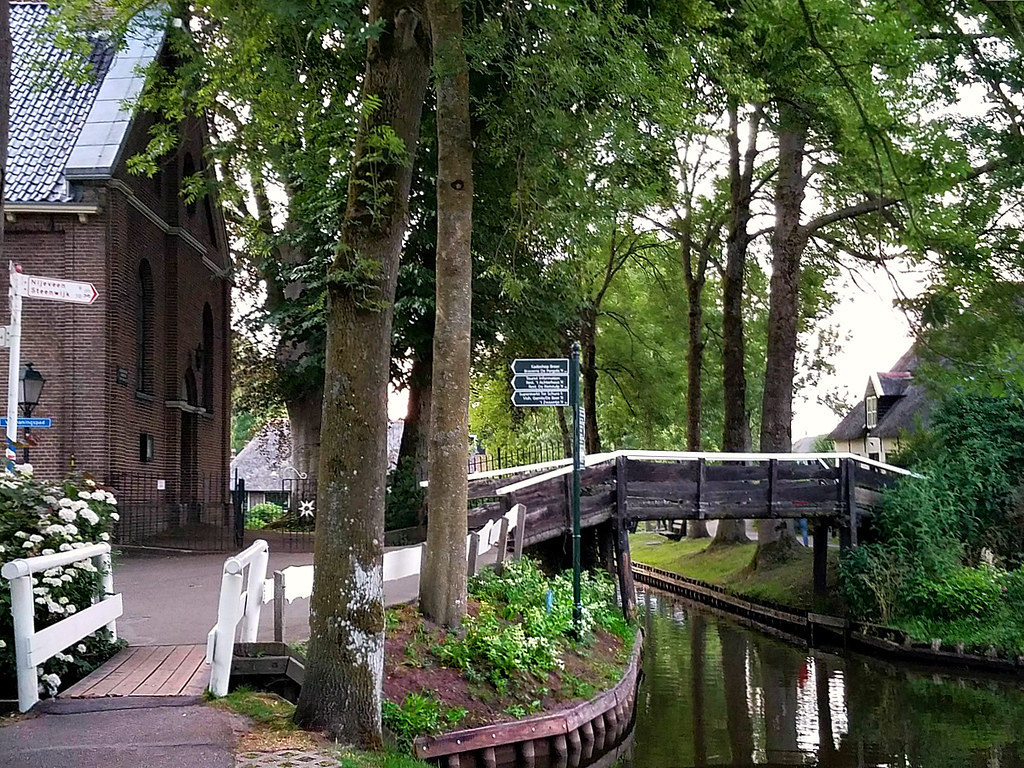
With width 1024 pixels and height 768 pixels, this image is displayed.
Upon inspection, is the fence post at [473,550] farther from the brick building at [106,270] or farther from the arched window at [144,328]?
the arched window at [144,328]

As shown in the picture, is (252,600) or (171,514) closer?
(252,600)

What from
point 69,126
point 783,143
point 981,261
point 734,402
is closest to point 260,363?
point 69,126

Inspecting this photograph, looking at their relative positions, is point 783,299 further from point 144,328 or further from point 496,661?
point 496,661

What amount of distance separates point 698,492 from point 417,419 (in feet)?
25.1

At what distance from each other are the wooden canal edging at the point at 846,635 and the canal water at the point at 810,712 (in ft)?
1.54

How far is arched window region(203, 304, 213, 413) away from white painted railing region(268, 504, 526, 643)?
1662 centimetres

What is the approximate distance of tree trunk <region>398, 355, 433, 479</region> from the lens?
2405 cm

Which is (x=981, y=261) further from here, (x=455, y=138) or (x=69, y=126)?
(x=69, y=126)

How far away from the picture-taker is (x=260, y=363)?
31062mm

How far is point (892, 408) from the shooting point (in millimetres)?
41906

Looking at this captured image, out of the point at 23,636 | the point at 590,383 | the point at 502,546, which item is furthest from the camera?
the point at 590,383

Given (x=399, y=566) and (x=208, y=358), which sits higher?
(x=208, y=358)

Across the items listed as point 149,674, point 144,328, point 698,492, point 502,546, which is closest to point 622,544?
point 698,492

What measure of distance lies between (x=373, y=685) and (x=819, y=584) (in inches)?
643
